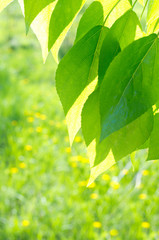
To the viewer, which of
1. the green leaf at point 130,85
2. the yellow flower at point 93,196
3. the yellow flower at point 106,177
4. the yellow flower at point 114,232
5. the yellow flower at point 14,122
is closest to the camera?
the green leaf at point 130,85

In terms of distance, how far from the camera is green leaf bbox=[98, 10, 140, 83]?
35 cm

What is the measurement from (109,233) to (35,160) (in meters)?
0.91

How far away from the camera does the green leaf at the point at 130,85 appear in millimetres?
305

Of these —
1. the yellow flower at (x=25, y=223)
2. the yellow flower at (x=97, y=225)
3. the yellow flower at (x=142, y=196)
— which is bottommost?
the yellow flower at (x=142, y=196)

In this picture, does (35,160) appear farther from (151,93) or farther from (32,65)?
(32,65)

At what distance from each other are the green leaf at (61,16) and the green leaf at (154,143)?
0.13 metres

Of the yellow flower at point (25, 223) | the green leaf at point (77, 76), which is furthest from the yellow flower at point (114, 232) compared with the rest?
the green leaf at point (77, 76)

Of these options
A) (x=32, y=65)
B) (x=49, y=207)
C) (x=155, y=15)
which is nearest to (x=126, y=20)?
(x=155, y=15)

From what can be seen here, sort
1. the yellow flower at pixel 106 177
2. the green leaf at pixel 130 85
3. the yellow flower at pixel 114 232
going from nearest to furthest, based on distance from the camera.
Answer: the green leaf at pixel 130 85
the yellow flower at pixel 114 232
the yellow flower at pixel 106 177

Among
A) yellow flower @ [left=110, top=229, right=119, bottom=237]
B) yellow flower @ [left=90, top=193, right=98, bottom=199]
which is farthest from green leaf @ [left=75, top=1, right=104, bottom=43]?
yellow flower @ [left=90, top=193, right=98, bottom=199]

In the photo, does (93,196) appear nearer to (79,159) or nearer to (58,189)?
(58,189)

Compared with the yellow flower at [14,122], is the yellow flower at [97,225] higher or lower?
lower

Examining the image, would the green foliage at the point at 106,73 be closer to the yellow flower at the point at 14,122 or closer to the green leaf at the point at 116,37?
the green leaf at the point at 116,37

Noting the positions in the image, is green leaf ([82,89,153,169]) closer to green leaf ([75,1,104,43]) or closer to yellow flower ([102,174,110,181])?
green leaf ([75,1,104,43])
